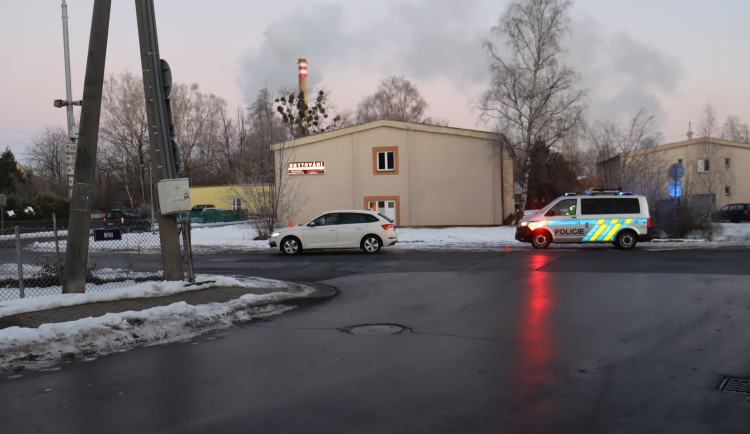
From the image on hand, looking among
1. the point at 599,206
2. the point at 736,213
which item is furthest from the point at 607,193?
the point at 736,213

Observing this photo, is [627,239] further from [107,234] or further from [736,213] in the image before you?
[736,213]

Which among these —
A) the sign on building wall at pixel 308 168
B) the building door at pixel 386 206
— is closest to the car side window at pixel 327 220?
the building door at pixel 386 206

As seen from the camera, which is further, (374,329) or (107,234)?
(107,234)

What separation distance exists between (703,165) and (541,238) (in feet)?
131

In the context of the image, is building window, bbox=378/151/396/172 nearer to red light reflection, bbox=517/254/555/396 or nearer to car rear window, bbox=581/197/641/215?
car rear window, bbox=581/197/641/215

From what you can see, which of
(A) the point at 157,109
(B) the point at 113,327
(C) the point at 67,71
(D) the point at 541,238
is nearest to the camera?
(B) the point at 113,327

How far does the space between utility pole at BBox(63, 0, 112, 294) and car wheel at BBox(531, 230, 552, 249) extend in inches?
593

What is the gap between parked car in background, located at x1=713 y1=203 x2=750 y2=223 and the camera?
133 ft

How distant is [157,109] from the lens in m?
10.2

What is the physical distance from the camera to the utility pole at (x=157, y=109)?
10.1 m

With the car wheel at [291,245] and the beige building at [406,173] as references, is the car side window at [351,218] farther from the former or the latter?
the beige building at [406,173]

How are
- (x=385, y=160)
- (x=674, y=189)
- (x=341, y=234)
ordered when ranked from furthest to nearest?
1. (x=385, y=160)
2. (x=674, y=189)
3. (x=341, y=234)

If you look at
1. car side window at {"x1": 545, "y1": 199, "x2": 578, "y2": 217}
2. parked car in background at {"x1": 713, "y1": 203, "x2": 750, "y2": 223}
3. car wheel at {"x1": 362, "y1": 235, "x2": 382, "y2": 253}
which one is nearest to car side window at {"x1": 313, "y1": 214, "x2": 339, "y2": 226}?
car wheel at {"x1": 362, "y1": 235, "x2": 382, "y2": 253}

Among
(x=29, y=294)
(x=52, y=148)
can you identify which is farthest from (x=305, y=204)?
(x=52, y=148)
